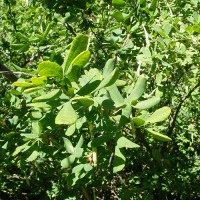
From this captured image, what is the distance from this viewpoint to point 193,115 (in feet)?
9.56

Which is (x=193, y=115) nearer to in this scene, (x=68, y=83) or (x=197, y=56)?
(x=197, y=56)

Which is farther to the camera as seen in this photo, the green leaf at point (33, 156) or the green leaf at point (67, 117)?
the green leaf at point (33, 156)

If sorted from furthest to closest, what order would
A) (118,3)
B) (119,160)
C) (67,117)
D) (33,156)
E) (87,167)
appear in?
(118,3), (33,156), (87,167), (119,160), (67,117)

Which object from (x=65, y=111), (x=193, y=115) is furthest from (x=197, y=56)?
(x=193, y=115)

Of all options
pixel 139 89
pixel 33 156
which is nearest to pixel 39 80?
pixel 139 89

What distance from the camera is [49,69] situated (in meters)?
0.86

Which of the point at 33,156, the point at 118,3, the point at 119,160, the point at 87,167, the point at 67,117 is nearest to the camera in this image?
A: the point at 67,117

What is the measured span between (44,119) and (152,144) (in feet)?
5.55

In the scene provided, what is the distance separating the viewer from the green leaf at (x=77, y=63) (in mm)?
835

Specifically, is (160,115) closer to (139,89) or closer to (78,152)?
(139,89)

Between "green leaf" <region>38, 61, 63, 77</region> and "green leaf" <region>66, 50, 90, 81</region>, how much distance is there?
0.03 meters

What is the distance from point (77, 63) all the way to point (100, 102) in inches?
7.1

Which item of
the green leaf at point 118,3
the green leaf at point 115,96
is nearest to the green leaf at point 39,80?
the green leaf at point 115,96

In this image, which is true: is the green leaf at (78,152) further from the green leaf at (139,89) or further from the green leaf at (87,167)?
the green leaf at (139,89)
